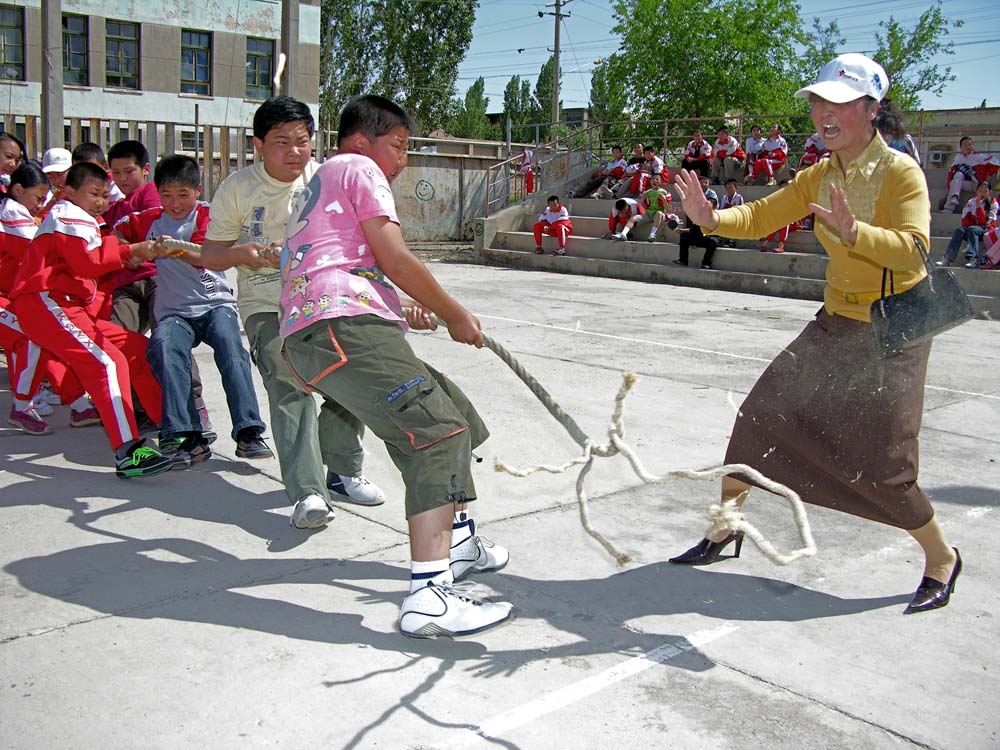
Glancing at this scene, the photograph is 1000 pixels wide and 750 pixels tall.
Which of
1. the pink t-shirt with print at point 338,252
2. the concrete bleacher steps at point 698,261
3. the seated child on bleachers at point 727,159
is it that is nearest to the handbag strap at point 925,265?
the pink t-shirt with print at point 338,252

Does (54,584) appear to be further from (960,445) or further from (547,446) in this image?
(960,445)

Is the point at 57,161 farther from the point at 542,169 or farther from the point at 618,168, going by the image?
the point at 542,169

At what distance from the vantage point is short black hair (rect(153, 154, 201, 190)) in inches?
202

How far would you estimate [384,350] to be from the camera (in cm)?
307

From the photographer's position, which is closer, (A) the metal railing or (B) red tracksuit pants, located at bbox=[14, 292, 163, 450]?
(B) red tracksuit pants, located at bbox=[14, 292, 163, 450]

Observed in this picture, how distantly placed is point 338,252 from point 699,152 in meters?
17.5

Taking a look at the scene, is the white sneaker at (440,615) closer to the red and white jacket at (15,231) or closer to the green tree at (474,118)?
the red and white jacket at (15,231)

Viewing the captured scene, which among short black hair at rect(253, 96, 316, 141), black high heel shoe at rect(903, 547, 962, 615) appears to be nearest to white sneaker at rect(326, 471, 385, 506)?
short black hair at rect(253, 96, 316, 141)

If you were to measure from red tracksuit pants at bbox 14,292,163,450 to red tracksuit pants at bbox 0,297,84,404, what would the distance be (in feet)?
0.83

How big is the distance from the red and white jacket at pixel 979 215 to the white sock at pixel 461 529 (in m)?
13.0

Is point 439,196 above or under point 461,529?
above

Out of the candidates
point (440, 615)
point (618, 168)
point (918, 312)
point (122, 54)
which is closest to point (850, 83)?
point (918, 312)

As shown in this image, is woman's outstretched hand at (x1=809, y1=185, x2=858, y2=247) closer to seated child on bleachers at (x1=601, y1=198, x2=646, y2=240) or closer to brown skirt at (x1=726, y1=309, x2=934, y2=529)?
brown skirt at (x1=726, y1=309, x2=934, y2=529)

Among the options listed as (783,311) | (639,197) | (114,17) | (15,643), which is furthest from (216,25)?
(15,643)
